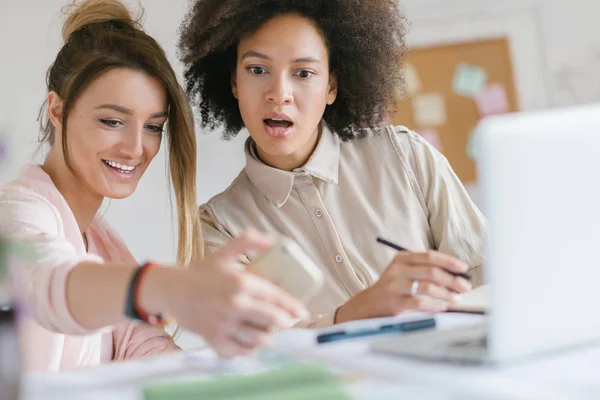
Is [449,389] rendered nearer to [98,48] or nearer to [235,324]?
[235,324]

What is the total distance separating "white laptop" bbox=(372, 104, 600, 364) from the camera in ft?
2.40

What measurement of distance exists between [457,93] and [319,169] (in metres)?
1.97

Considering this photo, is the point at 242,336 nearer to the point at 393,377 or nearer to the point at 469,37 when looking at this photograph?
the point at 393,377

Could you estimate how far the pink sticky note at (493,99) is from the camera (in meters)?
3.54

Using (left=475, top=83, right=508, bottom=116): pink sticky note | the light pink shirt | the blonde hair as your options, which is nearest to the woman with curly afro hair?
the blonde hair

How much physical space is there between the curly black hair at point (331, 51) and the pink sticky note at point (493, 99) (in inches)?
59.8

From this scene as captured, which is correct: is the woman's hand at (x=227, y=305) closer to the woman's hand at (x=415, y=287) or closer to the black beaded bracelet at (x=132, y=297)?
the black beaded bracelet at (x=132, y=297)

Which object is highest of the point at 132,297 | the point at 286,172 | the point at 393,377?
the point at 286,172

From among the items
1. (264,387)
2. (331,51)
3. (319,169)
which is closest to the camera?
(264,387)

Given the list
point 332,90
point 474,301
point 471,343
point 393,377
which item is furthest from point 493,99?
point 393,377

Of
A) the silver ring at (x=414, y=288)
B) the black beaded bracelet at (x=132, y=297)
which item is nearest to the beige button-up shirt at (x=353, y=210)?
the silver ring at (x=414, y=288)

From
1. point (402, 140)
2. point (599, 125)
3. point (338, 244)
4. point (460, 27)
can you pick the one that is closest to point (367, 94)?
point (402, 140)

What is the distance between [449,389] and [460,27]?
3.06m

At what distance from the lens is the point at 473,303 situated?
3.88 ft
